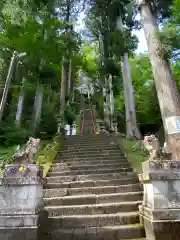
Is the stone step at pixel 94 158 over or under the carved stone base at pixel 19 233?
over

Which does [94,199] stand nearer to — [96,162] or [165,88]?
[96,162]

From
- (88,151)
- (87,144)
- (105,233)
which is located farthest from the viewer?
(87,144)

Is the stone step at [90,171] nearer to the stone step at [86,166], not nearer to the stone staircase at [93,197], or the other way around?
the stone staircase at [93,197]

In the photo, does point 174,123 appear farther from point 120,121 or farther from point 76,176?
point 120,121

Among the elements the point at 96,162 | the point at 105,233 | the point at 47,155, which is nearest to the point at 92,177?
the point at 96,162

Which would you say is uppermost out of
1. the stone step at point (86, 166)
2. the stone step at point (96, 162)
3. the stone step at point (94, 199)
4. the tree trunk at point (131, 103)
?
the tree trunk at point (131, 103)

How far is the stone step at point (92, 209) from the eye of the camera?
4.91m

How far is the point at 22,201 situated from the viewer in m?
3.94

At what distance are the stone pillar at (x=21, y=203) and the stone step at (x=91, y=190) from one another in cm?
150

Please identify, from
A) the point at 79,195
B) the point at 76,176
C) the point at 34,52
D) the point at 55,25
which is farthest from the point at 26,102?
the point at 79,195

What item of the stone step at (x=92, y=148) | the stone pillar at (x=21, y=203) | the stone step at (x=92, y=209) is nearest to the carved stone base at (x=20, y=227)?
the stone pillar at (x=21, y=203)

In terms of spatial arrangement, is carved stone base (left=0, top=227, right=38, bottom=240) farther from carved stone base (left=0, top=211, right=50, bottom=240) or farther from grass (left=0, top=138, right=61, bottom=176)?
grass (left=0, top=138, right=61, bottom=176)

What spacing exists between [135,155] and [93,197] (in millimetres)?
2848

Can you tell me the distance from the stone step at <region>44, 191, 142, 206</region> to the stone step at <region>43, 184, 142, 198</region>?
0.33m
